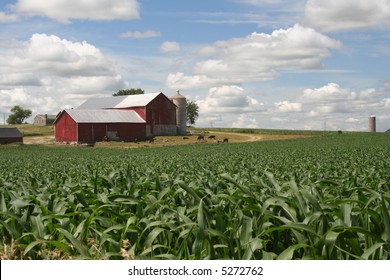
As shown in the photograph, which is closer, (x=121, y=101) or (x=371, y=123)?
(x=121, y=101)

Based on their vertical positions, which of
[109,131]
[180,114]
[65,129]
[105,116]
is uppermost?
[180,114]

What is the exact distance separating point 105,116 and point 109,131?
2.51 meters

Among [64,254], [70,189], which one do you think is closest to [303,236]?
[64,254]

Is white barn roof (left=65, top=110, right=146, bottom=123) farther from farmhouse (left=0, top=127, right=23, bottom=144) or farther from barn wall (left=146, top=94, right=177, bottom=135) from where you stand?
farmhouse (left=0, top=127, right=23, bottom=144)

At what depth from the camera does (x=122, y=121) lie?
74938 millimetres

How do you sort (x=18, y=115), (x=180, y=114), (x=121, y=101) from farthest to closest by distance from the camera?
(x=18, y=115), (x=180, y=114), (x=121, y=101)

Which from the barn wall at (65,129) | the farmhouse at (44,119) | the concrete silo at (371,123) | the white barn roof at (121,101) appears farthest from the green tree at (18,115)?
the concrete silo at (371,123)

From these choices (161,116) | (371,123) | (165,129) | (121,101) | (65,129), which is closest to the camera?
(65,129)

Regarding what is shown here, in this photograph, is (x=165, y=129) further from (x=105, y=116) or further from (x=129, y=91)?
(x=129, y=91)

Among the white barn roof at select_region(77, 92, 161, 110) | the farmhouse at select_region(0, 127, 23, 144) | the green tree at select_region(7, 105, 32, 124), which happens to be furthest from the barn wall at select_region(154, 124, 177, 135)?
the green tree at select_region(7, 105, 32, 124)

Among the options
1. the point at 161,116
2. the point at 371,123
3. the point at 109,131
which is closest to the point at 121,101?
the point at 161,116

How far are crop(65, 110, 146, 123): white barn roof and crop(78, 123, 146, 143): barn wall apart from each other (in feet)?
1.86

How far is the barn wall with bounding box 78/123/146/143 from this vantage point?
71500 millimetres

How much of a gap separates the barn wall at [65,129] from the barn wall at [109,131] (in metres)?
1.22
